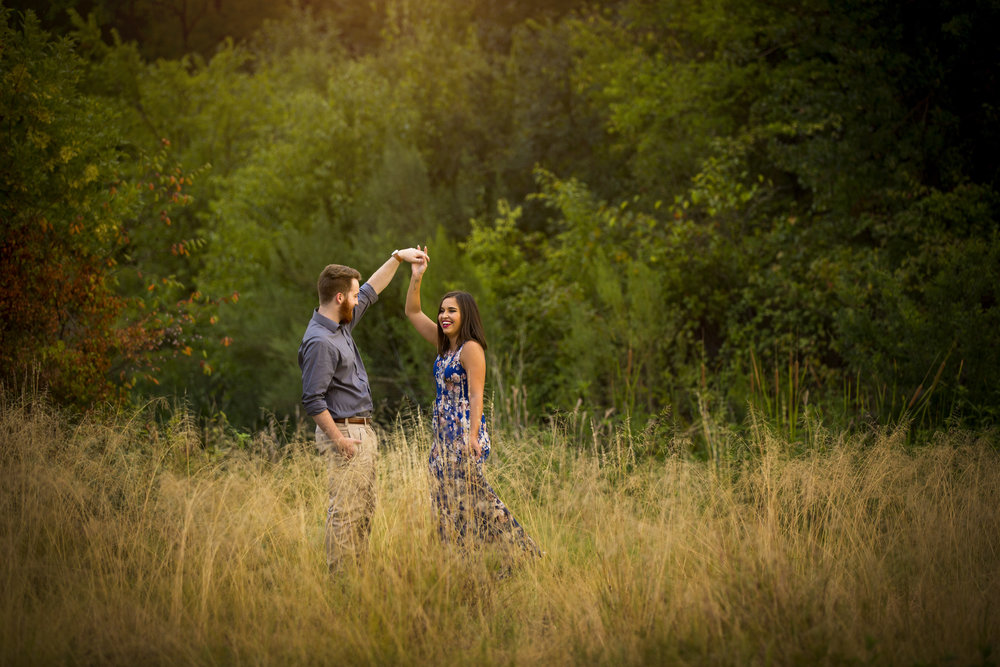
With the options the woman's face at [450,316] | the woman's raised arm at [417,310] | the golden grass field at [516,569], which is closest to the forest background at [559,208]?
the golden grass field at [516,569]

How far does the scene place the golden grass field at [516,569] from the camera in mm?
3809

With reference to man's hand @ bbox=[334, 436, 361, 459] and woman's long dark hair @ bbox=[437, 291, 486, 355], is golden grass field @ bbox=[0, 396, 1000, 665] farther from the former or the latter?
woman's long dark hair @ bbox=[437, 291, 486, 355]

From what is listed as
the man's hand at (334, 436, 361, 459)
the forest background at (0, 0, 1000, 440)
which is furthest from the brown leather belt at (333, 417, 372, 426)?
the forest background at (0, 0, 1000, 440)

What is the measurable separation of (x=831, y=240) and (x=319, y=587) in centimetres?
979

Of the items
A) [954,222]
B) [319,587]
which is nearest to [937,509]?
[319,587]

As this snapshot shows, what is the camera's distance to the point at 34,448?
566 cm

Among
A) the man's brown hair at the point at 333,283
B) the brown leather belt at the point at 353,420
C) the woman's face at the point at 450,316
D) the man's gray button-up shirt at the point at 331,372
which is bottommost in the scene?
the brown leather belt at the point at 353,420

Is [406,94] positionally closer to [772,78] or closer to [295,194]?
[295,194]

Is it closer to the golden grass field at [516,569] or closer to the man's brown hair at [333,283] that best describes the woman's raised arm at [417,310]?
the man's brown hair at [333,283]

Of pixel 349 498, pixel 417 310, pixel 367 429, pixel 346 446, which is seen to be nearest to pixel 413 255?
pixel 417 310

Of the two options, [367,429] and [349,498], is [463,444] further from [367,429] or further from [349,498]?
[349,498]

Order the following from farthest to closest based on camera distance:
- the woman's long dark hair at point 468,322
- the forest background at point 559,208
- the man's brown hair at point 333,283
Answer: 1. the forest background at point 559,208
2. the woman's long dark hair at point 468,322
3. the man's brown hair at point 333,283

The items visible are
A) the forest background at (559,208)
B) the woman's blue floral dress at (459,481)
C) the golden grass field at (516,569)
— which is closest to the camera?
the golden grass field at (516,569)

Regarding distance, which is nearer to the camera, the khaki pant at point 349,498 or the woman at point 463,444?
the khaki pant at point 349,498
